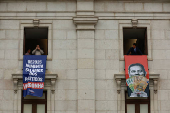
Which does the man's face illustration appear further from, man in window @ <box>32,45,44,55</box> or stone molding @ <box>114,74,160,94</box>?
man in window @ <box>32,45,44,55</box>

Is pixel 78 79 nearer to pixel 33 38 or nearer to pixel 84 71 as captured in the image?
pixel 84 71

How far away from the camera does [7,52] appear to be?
25.5 metres

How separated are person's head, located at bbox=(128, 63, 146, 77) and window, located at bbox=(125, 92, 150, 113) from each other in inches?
66.3

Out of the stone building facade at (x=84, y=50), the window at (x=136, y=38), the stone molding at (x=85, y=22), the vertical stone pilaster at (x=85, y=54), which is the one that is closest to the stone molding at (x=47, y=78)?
the stone building facade at (x=84, y=50)

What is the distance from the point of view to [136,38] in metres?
28.0

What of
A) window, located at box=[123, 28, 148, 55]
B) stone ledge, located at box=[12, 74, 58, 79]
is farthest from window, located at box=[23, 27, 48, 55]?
window, located at box=[123, 28, 148, 55]

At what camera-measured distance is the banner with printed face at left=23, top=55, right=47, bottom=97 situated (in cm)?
2484

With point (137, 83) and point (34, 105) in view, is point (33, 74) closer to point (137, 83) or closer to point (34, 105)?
point (34, 105)

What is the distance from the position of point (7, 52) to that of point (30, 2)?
3.81 meters

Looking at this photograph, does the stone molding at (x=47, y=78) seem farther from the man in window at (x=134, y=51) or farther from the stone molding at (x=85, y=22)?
the man in window at (x=134, y=51)

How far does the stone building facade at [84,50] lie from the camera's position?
25.0 meters

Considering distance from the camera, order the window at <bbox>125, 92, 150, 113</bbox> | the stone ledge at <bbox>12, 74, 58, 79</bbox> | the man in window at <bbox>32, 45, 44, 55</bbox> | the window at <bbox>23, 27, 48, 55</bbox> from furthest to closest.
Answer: the window at <bbox>23, 27, 48, 55</bbox>, the man in window at <bbox>32, 45, 44, 55</bbox>, the window at <bbox>125, 92, 150, 113</bbox>, the stone ledge at <bbox>12, 74, 58, 79</bbox>

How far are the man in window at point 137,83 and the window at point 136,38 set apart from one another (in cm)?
176

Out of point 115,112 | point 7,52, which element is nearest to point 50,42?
point 7,52
